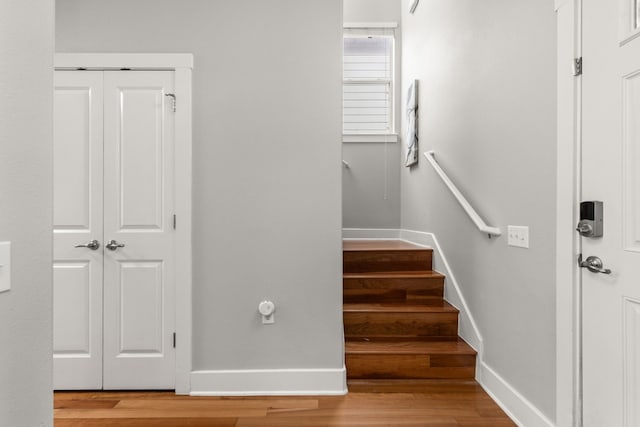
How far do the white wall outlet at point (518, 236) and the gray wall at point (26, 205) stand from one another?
2.01 m

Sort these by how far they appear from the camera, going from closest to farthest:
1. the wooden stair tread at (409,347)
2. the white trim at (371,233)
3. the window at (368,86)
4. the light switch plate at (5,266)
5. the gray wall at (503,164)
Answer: the light switch plate at (5,266), the gray wall at (503,164), the wooden stair tread at (409,347), the white trim at (371,233), the window at (368,86)

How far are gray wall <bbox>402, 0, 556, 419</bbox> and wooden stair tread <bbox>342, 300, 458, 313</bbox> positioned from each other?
0.23 m

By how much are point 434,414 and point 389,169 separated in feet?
9.37

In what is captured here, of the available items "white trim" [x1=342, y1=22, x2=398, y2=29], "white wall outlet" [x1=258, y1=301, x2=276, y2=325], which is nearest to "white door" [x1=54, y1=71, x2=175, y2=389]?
"white wall outlet" [x1=258, y1=301, x2=276, y2=325]

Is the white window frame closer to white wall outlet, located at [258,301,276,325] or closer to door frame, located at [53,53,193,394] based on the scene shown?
door frame, located at [53,53,193,394]

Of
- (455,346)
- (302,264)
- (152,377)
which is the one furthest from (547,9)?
(152,377)

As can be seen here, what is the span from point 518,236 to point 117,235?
93.1 inches

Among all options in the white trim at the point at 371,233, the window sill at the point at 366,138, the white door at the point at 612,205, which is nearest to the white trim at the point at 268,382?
the white door at the point at 612,205

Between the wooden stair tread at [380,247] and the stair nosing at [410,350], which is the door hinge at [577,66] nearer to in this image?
the stair nosing at [410,350]

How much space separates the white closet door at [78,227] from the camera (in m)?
2.35

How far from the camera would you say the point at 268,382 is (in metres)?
2.35

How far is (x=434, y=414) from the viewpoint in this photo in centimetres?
205

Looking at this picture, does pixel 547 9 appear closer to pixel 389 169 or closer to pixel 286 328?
pixel 286 328

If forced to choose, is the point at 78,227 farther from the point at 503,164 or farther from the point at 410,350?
the point at 503,164
